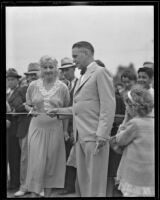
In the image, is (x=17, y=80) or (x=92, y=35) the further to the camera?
(x=17, y=80)

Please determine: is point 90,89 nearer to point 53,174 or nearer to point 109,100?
point 109,100

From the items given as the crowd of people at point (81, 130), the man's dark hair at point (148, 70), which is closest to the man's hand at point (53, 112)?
the crowd of people at point (81, 130)

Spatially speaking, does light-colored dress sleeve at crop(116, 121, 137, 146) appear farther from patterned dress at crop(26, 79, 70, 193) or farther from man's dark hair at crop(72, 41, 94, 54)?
man's dark hair at crop(72, 41, 94, 54)

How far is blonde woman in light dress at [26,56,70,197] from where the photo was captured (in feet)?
22.0

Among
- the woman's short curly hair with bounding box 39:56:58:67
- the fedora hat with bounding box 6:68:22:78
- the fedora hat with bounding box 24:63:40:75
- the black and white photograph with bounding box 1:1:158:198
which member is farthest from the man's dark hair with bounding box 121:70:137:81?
the fedora hat with bounding box 6:68:22:78

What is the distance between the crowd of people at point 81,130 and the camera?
20.7ft

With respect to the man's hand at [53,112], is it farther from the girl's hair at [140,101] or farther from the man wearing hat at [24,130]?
the girl's hair at [140,101]

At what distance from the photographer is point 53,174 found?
674 cm

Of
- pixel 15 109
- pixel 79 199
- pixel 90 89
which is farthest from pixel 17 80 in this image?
pixel 79 199

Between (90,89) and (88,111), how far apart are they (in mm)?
236

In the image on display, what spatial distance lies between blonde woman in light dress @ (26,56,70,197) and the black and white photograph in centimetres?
1

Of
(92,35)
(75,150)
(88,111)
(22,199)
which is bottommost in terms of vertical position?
(22,199)

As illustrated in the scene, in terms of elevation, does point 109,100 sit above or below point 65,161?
above

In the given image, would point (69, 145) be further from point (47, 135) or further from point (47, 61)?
point (47, 61)
